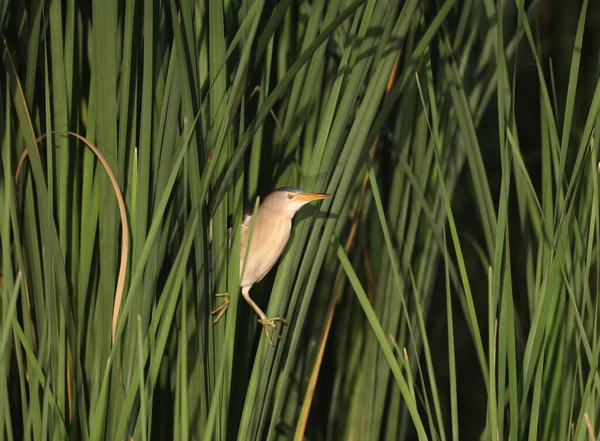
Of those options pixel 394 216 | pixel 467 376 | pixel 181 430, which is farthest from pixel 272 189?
pixel 467 376

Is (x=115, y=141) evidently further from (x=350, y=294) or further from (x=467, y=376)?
(x=467, y=376)

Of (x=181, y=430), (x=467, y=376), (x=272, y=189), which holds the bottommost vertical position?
(x=467, y=376)

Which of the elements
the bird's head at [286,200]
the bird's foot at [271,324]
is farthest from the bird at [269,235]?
the bird's foot at [271,324]

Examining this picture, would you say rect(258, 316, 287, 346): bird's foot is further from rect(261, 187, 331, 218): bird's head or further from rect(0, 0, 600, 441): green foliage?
rect(261, 187, 331, 218): bird's head

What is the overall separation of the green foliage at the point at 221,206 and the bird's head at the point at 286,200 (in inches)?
0.8

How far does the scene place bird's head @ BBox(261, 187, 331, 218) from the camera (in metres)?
1.07

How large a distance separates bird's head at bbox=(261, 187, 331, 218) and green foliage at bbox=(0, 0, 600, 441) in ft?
0.06

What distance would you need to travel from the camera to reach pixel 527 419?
1.13 meters

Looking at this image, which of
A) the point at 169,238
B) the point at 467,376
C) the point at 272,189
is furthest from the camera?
the point at 467,376

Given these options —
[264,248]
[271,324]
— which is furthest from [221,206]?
[264,248]

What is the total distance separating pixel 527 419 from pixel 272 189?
0.49 m

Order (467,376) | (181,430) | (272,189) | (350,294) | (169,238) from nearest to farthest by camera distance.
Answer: (181,430), (169,238), (272,189), (350,294), (467,376)

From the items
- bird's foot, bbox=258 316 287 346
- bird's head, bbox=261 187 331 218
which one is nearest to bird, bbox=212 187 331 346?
bird's head, bbox=261 187 331 218

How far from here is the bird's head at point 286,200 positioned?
1.07m
